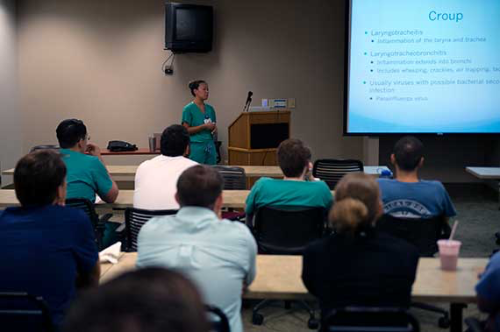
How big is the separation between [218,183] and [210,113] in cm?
472

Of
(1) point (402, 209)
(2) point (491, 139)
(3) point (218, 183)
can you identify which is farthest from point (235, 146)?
(3) point (218, 183)

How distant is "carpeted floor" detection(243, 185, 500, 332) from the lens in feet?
12.2

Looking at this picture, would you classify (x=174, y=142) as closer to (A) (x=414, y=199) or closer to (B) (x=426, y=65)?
(A) (x=414, y=199)

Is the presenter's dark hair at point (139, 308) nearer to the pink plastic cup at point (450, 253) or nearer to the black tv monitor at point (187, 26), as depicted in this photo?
the pink plastic cup at point (450, 253)

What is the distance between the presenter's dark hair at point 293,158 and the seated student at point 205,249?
1.21 meters

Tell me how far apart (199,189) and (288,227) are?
1.21 m

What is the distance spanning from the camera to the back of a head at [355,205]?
213 centimetres

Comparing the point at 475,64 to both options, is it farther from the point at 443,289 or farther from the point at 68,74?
the point at 443,289

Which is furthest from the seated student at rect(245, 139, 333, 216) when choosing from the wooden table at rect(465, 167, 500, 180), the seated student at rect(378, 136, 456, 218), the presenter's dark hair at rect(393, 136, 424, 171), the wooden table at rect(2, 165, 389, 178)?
the wooden table at rect(465, 167, 500, 180)

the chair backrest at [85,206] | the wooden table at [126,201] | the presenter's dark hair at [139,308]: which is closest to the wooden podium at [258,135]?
the wooden table at [126,201]

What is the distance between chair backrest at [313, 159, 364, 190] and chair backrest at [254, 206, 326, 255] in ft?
6.32

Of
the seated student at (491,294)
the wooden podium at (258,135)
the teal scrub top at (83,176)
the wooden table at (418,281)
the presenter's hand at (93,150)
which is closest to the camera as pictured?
the seated student at (491,294)

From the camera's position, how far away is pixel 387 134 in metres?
7.93

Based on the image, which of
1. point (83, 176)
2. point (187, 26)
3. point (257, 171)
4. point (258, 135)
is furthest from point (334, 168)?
point (187, 26)
